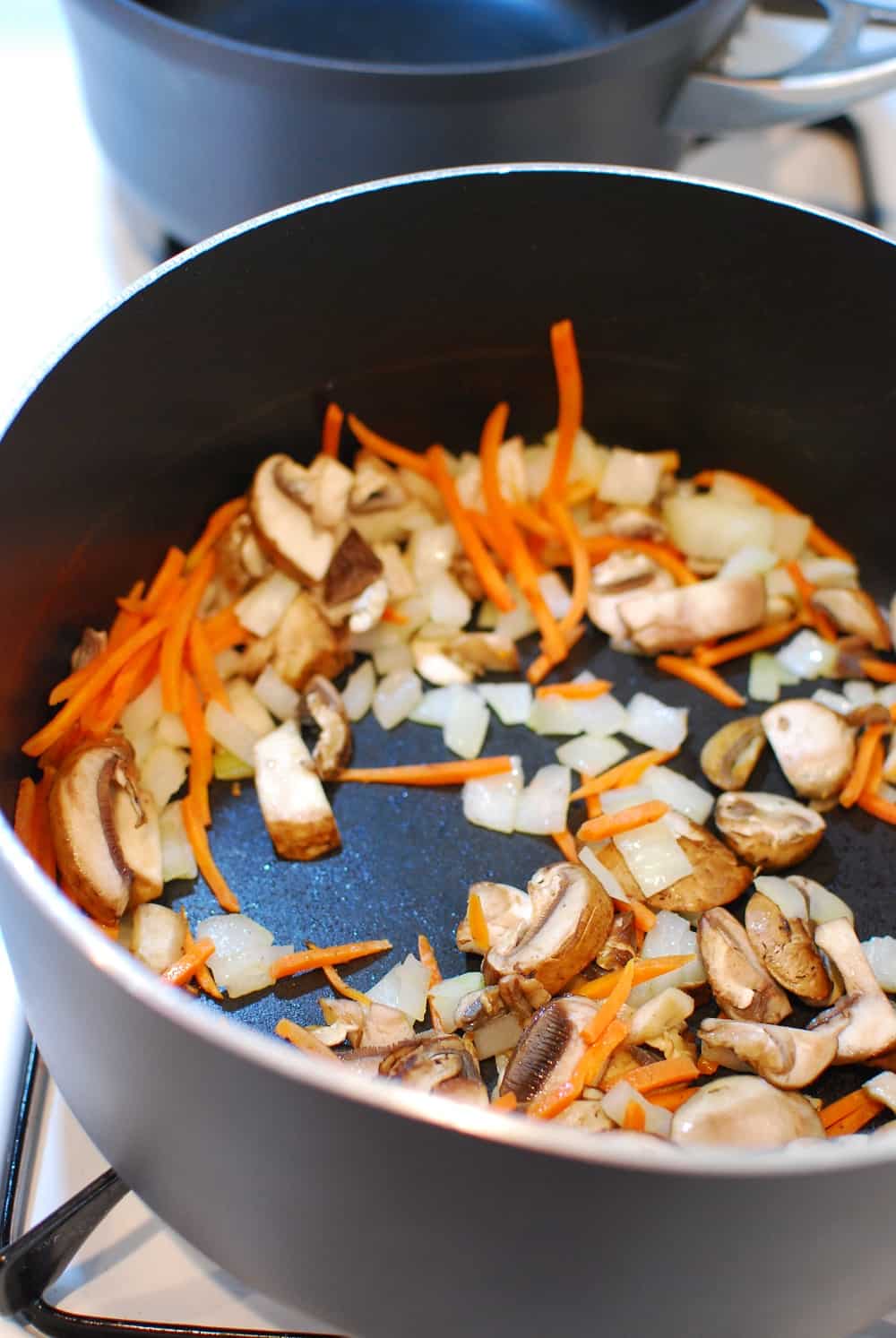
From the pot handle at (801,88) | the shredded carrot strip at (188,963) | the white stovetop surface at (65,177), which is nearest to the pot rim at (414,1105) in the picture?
the shredded carrot strip at (188,963)

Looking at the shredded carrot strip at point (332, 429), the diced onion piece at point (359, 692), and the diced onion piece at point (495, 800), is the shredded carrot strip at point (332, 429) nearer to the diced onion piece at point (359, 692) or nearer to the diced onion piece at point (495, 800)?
the diced onion piece at point (359, 692)

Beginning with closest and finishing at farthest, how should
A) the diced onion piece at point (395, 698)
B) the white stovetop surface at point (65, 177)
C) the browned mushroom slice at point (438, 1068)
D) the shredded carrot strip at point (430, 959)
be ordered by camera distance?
1. the browned mushroom slice at point (438, 1068)
2. the shredded carrot strip at point (430, 959)
3. the diced onion piece at point (395, 698)
4. the white stovetop surface at point (65, 177)

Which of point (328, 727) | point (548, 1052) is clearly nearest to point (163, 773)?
point (328, 727)

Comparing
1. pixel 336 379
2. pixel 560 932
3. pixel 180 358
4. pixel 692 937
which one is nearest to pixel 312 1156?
pixel 560 932

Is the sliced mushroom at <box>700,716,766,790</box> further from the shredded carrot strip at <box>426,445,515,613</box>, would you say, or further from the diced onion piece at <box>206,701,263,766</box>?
the diced onion piece at <box>206,701,263,766</box>

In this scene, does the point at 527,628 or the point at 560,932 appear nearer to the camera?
the point at 560,932

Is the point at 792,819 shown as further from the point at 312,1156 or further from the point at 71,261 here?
the point at 71,261
